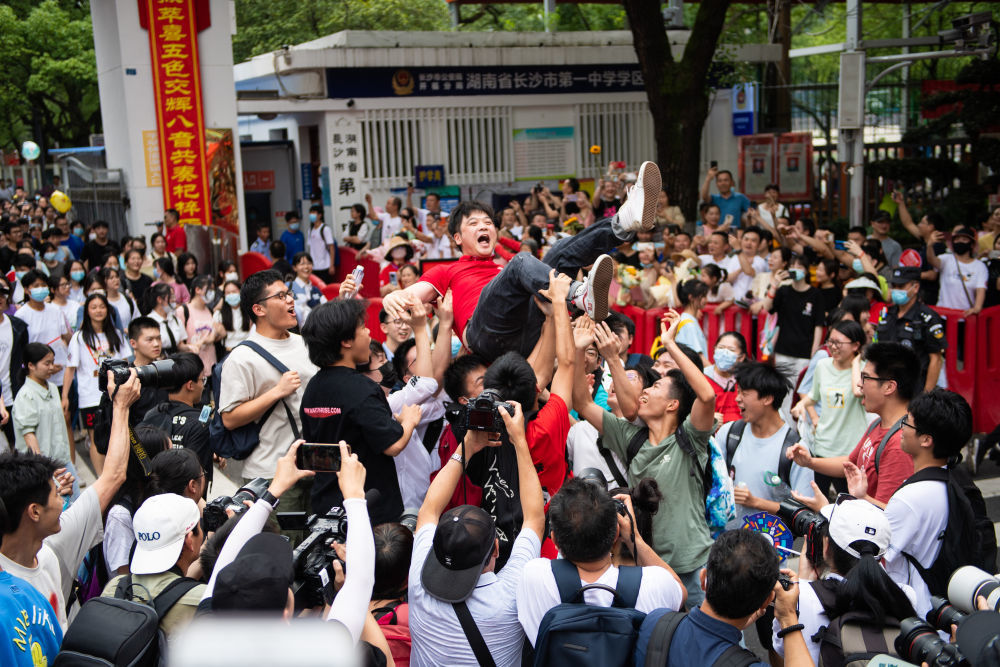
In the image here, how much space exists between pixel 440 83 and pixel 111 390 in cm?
1384

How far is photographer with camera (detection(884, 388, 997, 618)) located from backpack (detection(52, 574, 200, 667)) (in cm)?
261

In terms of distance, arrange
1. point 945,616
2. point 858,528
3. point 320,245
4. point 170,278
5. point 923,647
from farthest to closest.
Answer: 1. point 320,245
2. point 170,278
3. point 858,528
4. point 945,616
5. point 923,647

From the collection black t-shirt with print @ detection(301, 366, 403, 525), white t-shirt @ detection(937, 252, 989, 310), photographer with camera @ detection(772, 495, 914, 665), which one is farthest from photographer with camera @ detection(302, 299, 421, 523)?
A: white t-shirt @ detection(937, 252, 989, 310)

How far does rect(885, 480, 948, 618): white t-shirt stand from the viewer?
3645 millimetres

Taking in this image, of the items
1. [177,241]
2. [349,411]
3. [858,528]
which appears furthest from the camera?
[177,241]

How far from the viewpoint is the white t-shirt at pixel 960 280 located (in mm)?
8875

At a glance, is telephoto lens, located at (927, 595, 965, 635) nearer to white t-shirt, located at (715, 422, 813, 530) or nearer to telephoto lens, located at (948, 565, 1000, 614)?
telephoto lens, located at (948, 565, 1000, 614)

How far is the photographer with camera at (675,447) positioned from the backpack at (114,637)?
203cm

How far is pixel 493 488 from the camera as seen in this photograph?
375cm

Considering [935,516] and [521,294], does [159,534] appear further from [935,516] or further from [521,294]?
[935,516]

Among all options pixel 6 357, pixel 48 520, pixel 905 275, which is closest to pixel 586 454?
pixel 48 520

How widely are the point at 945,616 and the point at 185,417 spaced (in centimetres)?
364

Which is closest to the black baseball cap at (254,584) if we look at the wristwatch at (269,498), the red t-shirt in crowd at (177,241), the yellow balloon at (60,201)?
the wristwatch at (269,498)

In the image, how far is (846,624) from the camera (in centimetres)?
300
